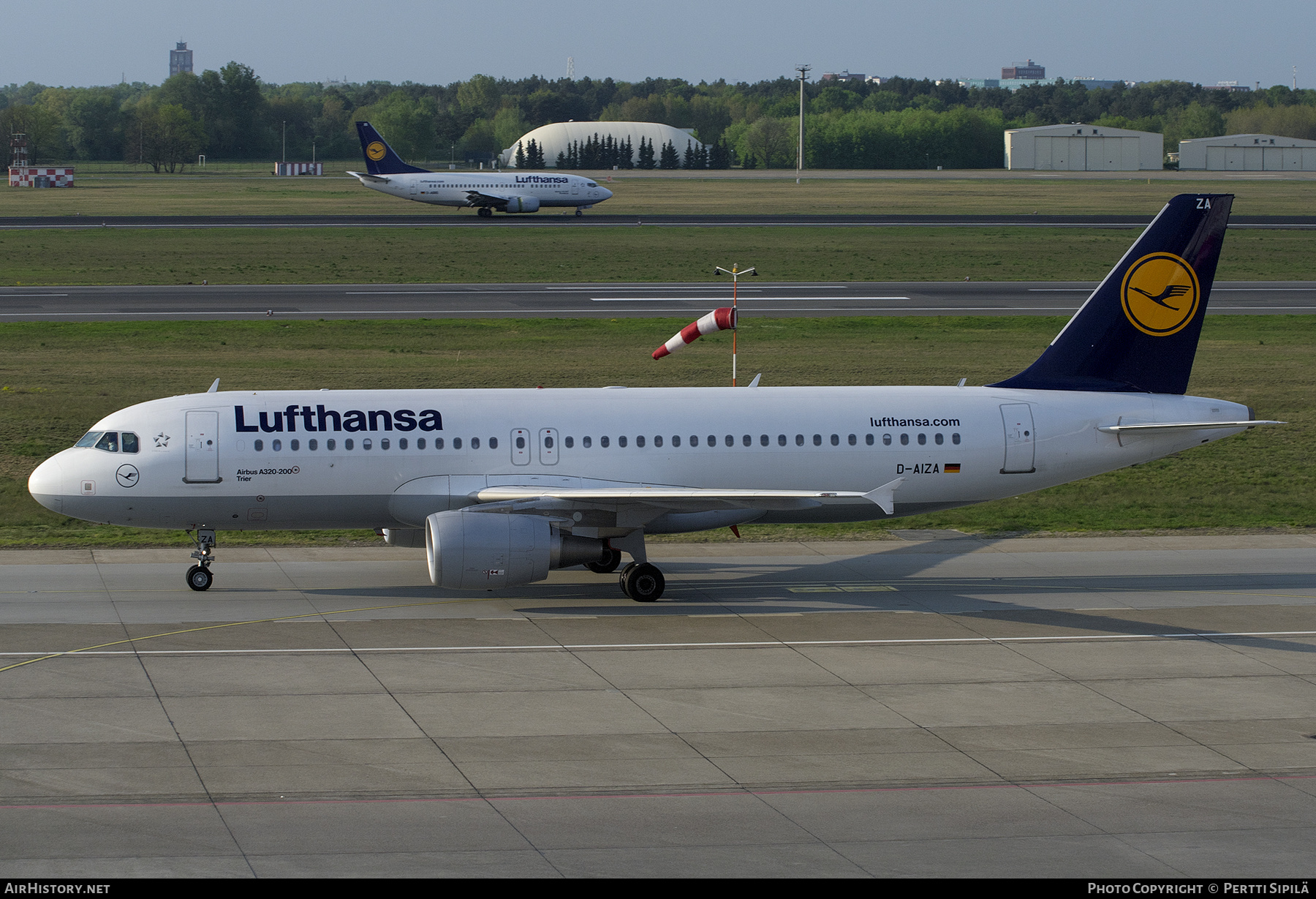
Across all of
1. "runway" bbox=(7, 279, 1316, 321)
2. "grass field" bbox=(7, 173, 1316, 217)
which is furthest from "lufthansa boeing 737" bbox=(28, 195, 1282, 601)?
"grass field" bbox=(7, 173, 1316, 217)

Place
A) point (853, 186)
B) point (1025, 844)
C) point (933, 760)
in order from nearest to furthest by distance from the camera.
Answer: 1. point (1025, 844)
2. point (933, 760)
3. point (853, 186)

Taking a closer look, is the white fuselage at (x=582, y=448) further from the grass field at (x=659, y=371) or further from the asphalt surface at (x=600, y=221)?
the asphalt surface at (x=600, y=221)

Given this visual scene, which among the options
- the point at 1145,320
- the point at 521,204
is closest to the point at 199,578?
the point at 1145,320

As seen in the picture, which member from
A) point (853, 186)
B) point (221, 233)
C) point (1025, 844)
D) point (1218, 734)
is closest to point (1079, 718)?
point (1218, 734)

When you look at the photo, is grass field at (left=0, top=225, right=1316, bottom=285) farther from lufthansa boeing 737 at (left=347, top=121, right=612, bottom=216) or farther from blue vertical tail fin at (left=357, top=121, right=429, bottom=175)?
blue vertical tail fin at (left=357, top=121, right=429, bottom=175)

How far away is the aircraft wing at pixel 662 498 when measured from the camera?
1042 inches

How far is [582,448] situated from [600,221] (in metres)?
95.7

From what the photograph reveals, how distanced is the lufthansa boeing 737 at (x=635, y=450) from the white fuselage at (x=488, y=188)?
324ft

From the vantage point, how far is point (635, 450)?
28.9 m

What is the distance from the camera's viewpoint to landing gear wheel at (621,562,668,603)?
2820cm

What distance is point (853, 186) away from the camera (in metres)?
183

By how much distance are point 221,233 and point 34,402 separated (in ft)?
209

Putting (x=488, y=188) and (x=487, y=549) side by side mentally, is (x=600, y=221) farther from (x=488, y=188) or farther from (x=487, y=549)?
(x=487, y=549)

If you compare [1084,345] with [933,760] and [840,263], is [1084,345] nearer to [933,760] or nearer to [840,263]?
[933,760]
